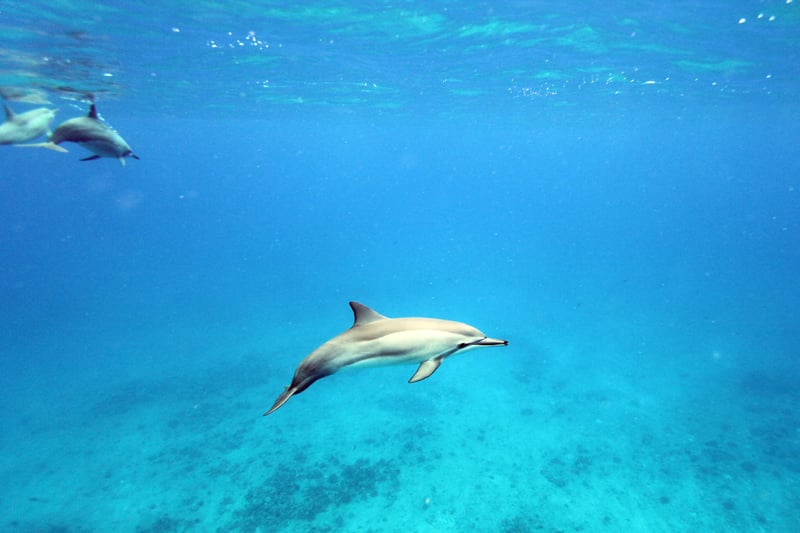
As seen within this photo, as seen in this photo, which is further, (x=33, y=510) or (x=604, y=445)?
(x=604, y=445)

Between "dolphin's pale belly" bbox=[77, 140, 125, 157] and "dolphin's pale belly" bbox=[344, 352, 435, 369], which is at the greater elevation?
"dolphin's pale belly" bbox=[77, 140, 125, 157]

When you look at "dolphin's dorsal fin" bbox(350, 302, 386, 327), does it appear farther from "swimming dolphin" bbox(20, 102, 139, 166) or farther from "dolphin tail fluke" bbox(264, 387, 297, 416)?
"swimming dolphin" bbox(20, 102, 139, 166)

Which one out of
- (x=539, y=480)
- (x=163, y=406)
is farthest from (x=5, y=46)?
(x=539, y=480)

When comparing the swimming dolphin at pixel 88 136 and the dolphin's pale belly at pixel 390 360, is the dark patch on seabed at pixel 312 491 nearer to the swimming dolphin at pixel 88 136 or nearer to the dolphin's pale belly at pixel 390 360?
the dolphin's pale belly at pixel 390 360

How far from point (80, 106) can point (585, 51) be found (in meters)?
28.6

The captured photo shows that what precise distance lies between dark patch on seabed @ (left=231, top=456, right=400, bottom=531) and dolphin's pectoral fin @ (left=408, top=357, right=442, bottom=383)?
6.38 m

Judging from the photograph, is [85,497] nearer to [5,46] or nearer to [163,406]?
[163,406]

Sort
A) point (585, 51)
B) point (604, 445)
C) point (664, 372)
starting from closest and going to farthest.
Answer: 1. point (604, 445)
2. point (664, 372)
3. point (585, 51)

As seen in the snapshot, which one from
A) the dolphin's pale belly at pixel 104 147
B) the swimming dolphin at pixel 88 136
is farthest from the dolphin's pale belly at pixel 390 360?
the dolphin's pale belly at pixel 104 147

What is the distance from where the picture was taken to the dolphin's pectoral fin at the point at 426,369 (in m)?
4.15

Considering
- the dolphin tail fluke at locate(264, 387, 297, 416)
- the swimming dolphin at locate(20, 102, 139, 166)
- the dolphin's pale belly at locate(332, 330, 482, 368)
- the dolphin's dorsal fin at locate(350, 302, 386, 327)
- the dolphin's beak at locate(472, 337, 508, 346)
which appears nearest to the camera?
the dolphin tail fluke at locate(264, 387, 297, 416)

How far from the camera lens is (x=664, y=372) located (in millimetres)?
16297

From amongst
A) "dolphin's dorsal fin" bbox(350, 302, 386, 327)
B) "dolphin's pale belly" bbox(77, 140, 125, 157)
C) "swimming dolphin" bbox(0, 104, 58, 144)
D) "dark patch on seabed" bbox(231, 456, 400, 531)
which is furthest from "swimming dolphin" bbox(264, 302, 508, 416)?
"dark patch on seabed" bbox(231, 456, 400, 531)

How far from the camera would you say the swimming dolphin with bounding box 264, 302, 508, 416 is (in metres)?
4.06
